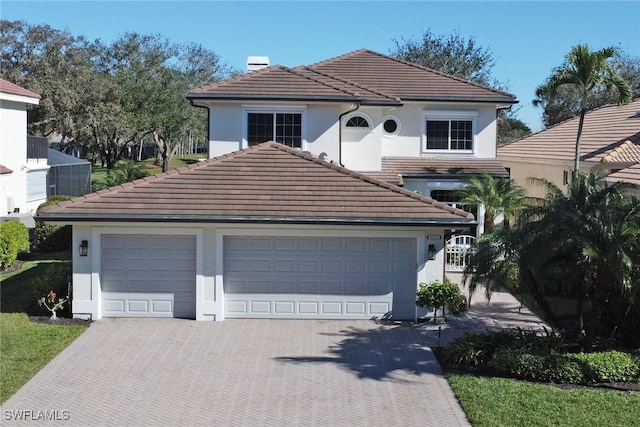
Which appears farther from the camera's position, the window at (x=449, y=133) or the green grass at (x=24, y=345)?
the window at (x=449, y=133)

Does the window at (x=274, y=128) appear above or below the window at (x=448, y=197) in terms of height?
above

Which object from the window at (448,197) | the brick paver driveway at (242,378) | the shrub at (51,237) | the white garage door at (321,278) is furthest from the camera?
the window at (448,197)

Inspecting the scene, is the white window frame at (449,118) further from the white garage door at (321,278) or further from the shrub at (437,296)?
the shrub at (437,296)

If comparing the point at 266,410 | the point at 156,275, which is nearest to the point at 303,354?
the point at 266,410

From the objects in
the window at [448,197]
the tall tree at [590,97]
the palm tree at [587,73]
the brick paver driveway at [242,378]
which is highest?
the tall tree at [590,97]

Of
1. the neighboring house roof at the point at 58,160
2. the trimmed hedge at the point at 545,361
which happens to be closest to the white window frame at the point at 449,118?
the trimmed hedge at the point at 545,361

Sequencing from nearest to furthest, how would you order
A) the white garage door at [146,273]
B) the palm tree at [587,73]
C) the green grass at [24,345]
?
the green grass at [24,345] < the white garage door at [146,273] < the palm tree at [587,73]

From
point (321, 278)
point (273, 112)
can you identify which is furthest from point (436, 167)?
point (321, 278)
